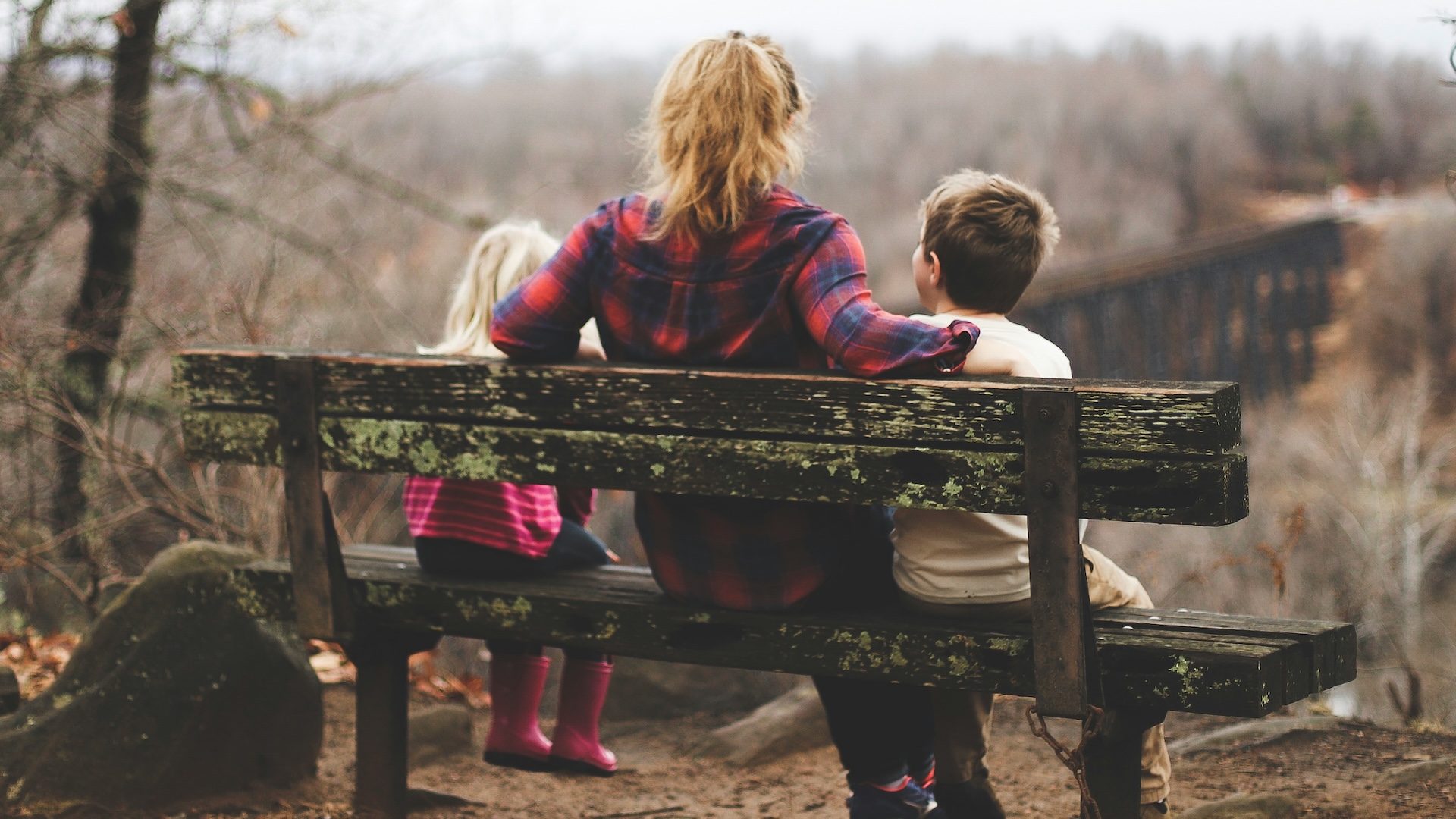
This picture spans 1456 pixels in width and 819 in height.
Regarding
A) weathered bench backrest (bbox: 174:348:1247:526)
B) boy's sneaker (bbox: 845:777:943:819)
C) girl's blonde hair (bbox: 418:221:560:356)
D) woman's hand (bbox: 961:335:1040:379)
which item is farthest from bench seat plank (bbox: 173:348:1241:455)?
boy's sneaker (bbox: 845:777:943:819)

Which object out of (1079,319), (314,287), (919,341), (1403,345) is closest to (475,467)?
(919,341)

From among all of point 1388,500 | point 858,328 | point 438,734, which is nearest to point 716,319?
point 858,328

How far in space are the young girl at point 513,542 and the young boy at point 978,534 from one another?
0.87m

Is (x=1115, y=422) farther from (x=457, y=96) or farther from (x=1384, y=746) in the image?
(x=457, y=96)

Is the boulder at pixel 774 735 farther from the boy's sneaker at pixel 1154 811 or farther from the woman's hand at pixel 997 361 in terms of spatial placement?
the woman's hand at pixel 997 361

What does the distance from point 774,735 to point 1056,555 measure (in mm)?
2333

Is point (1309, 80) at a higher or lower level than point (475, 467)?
higher

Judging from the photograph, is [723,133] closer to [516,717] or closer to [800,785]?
[516,717]

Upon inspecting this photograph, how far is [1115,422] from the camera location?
196cm

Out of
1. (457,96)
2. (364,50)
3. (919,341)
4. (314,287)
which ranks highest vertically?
(457,96)

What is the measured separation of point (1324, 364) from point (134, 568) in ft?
119

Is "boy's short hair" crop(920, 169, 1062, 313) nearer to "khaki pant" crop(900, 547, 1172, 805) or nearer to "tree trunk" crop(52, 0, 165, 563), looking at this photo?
"khaki pant" crop(900, 547, 1172, 805)

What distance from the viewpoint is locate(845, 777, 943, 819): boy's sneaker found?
262 cm

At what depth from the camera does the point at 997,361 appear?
2.38 meters
